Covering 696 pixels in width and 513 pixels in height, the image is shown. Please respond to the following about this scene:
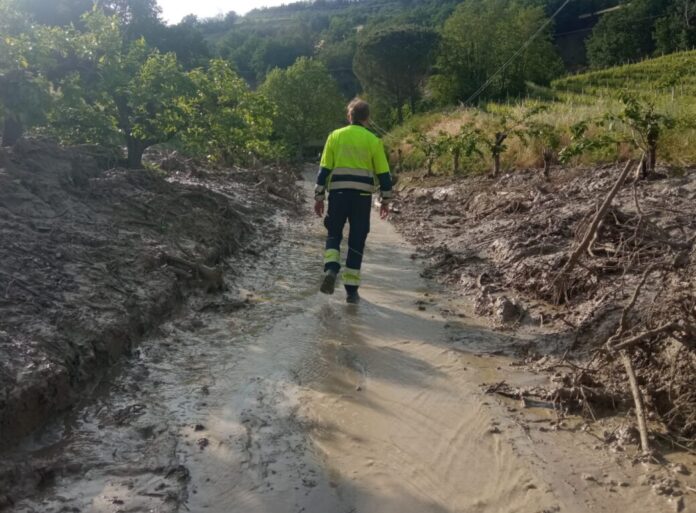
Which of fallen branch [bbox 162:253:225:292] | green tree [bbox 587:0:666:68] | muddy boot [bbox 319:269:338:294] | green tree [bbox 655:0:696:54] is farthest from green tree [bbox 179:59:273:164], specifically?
green tree [bbox 587:0:666:68]

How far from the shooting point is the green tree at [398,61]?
4919cm

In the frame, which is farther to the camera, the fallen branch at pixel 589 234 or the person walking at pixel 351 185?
the person walking at pixel 351 185

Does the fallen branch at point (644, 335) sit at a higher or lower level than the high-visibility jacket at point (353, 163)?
lower

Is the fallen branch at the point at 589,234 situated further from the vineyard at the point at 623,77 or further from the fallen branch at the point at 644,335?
the vineyard at the point at 623,77

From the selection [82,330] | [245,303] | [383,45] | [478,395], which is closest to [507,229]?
[245,303]

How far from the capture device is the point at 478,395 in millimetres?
4148

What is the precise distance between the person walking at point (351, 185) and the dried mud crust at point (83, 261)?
1326 millimetres

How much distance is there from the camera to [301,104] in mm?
43125

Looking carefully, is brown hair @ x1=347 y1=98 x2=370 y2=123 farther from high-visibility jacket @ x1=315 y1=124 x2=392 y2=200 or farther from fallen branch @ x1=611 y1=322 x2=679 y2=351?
fallen branch @ x1=611 y1=322 x2=679 y2=351

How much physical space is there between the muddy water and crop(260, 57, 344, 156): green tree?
3858cm

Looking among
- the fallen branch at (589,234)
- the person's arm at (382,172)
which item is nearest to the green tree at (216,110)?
the person's arm at (382,172)

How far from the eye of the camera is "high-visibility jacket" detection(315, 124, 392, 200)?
639cm

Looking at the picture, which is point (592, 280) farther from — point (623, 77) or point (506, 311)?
point (623, 77)

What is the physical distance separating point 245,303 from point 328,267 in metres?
0.97
